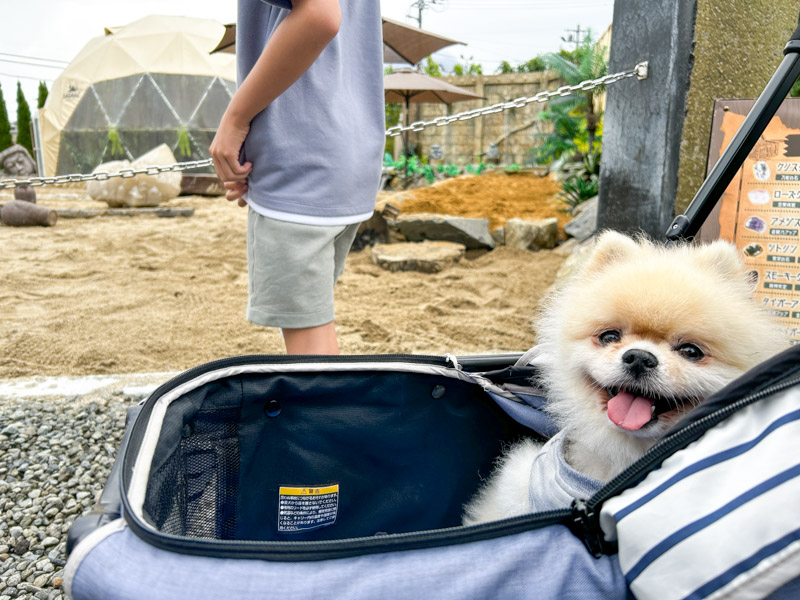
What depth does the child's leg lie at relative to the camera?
1.50m

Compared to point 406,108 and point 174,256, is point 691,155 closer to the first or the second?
point 174,256

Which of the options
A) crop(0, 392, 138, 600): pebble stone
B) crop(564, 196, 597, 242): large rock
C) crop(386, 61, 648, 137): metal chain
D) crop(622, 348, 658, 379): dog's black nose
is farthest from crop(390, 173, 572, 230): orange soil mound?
crop(622, 348, 658, 379): dog's black nose

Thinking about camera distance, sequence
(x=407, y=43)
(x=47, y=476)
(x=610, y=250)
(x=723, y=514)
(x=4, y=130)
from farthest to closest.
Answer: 1. (x=4, y=130)
2. (x=407, y=43)
3. (x=47, y=476)
4. (x=610, y=250)
5. (x=723, y=514)

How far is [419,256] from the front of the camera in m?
5.09

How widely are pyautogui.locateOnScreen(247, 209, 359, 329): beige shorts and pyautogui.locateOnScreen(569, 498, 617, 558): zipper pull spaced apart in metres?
0.88

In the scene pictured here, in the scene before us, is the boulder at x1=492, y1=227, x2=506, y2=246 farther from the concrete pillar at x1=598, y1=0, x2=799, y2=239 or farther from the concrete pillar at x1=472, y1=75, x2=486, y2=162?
the concrete pillar at x1=472, y1=75, x2=486, y2=162

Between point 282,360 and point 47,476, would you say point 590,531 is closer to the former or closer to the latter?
point 282,360

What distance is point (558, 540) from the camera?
2.29 ft

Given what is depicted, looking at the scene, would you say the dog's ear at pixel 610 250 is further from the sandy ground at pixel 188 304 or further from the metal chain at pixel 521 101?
the sandy ground at pixel 188 304

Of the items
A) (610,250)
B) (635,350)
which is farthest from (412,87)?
(635,350)

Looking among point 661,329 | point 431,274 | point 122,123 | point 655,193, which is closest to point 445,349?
point 655,193

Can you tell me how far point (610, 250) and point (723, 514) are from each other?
617mm

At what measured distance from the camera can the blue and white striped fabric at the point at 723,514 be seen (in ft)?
1.98

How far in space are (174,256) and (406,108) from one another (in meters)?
7.11
